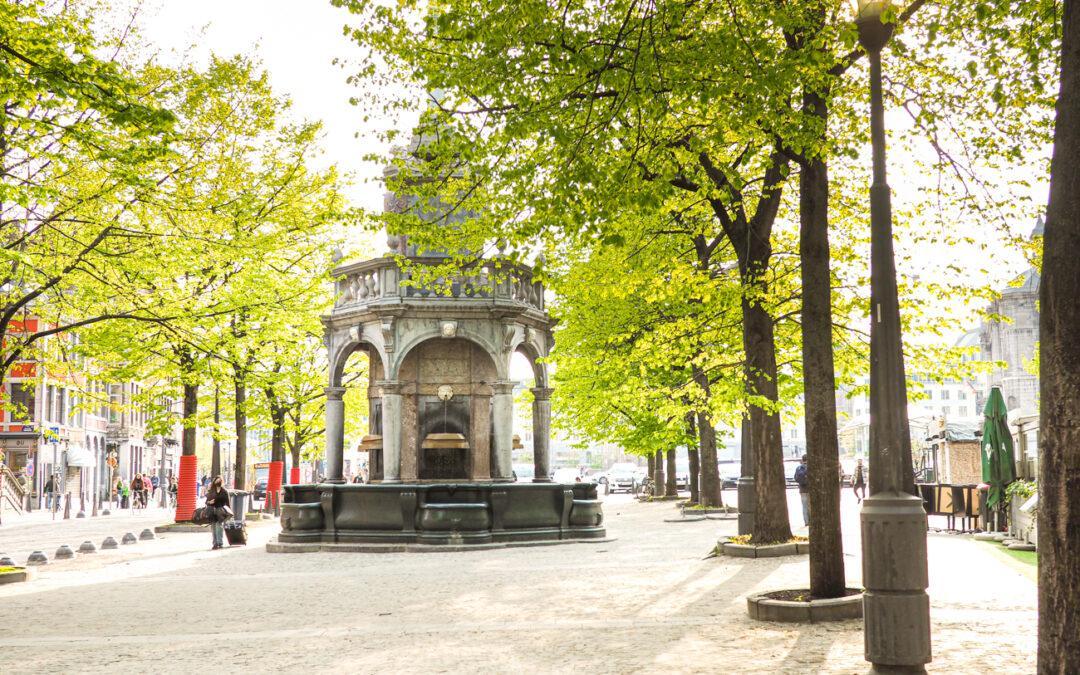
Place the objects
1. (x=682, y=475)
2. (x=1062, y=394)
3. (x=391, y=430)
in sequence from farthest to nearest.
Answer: (x=682, y=475)
(x=391, y=430)
(x=1062, y=394)

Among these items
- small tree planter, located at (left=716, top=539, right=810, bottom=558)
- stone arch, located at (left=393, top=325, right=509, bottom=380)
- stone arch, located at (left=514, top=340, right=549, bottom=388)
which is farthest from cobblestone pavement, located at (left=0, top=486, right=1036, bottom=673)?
stone arch, located at (left=514, top=340, right=549, bottom=388)

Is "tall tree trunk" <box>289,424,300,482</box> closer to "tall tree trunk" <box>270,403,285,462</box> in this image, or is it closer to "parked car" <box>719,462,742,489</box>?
"tall tree trunk" <box>270,403,285,462</box>

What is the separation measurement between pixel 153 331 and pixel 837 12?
2088 centimetres

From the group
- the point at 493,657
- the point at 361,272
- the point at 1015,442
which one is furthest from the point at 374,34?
the point at 1015,442

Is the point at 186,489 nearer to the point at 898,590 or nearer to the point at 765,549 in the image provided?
the point at 765,549

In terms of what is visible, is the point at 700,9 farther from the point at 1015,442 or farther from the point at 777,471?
the point at 1015,442

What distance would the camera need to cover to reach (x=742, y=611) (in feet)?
34.9

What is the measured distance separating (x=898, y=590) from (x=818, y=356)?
4.33 metres

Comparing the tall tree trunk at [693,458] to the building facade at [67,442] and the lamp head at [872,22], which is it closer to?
the building facade at [67,442]

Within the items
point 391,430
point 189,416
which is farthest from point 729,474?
point 391,430

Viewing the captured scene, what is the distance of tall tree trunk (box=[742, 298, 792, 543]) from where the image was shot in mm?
15797

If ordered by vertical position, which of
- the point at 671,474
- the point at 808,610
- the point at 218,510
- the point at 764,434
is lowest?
the point at 808,610

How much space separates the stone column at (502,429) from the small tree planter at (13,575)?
8.73 meters

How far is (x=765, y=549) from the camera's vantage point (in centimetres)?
1587
